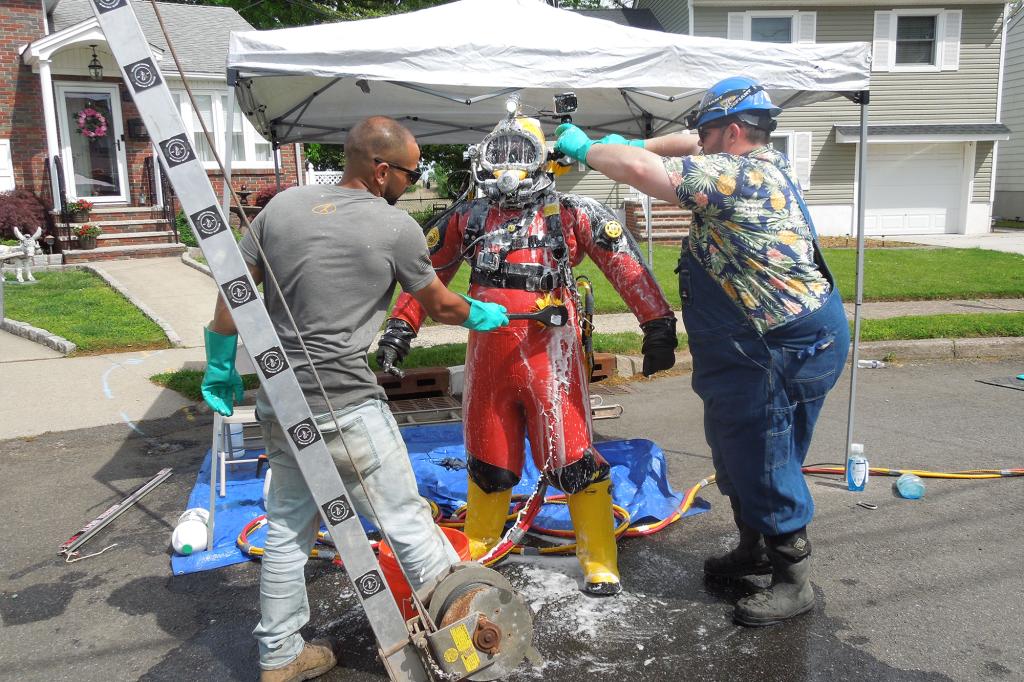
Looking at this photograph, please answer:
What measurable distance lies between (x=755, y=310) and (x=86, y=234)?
1255cm

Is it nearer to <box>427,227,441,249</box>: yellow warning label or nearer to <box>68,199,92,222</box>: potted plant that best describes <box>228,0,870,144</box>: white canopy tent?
<box>427,227,441,249</box>: yellow warning label

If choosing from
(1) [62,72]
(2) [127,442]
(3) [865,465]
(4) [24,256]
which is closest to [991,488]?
(3) [865,465]

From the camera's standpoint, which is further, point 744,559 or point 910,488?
point 910,488

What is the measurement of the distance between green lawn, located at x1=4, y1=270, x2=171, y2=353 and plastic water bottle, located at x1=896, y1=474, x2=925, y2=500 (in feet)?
21.8

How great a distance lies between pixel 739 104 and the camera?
10.3 ft

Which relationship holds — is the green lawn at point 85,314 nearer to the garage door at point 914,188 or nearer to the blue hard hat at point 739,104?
the blue hard hat at point 739,104

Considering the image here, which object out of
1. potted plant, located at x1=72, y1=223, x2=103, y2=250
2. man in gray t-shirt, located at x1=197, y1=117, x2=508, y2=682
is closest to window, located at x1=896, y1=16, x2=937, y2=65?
potted plant, located at x1=72, y1=223, x2=103, y2=250

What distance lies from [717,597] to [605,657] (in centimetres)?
70

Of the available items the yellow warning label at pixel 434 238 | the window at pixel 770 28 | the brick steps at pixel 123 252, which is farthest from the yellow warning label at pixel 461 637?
the window at pixel 770 28

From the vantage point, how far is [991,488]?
4516 millimetres

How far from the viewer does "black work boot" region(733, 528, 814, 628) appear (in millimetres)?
3141

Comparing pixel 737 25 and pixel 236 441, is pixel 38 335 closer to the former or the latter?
pixel 236 441

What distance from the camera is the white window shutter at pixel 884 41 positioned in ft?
58.5

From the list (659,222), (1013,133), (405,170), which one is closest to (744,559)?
(405,170)
